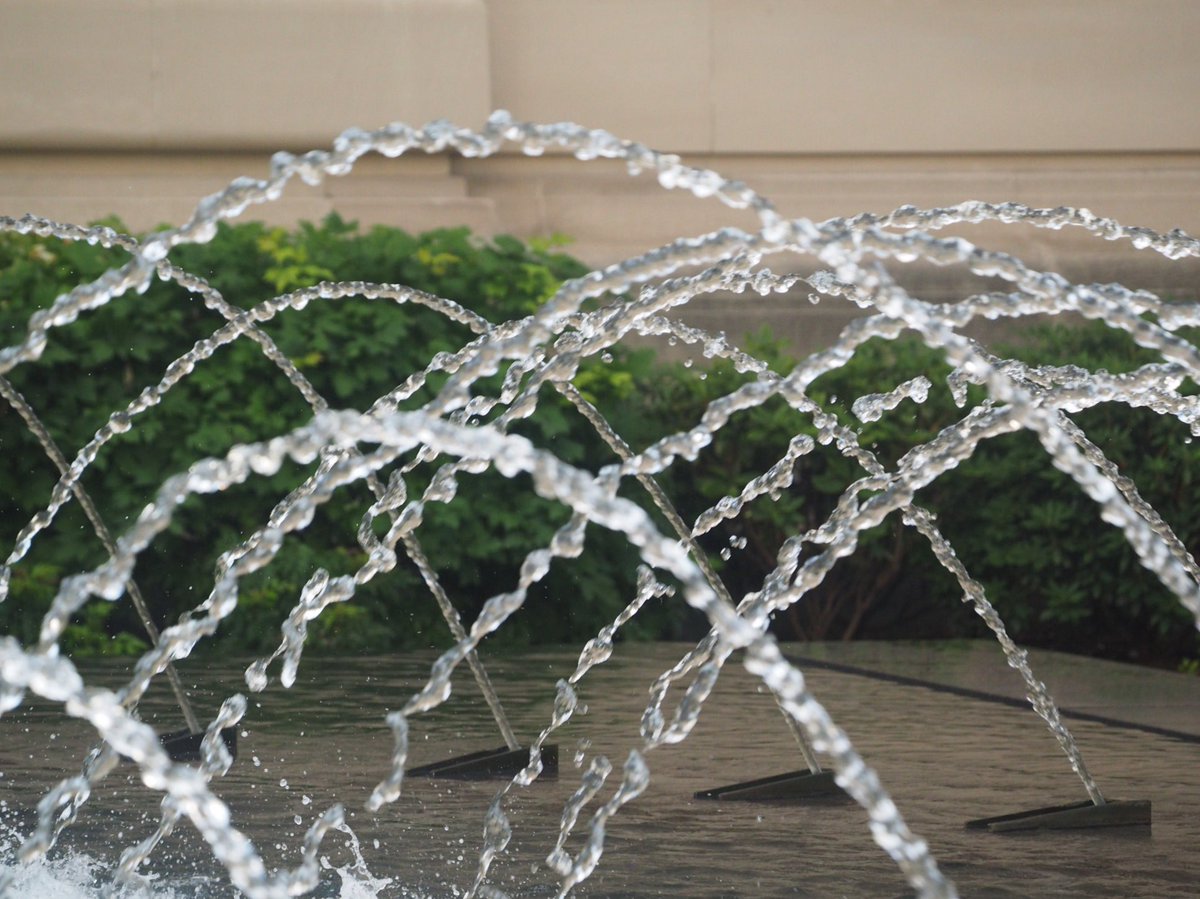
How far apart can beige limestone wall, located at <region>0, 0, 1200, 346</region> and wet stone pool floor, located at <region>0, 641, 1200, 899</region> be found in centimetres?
361

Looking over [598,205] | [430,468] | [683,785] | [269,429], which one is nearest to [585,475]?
[683,785]

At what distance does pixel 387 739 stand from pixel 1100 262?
249 inches

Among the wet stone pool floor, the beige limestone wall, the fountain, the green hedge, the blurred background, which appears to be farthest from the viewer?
the beige limestone wall

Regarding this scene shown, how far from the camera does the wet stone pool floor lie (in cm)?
351

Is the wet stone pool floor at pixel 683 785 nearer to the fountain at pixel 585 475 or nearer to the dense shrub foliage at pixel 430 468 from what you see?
the fountain at pixel 585 475

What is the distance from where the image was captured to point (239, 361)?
778 cm

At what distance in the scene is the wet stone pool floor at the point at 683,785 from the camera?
11.5ft

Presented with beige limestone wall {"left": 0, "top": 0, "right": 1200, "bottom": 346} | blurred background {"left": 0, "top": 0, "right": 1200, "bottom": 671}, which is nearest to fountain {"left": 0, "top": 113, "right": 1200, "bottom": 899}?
blurred background {"left": 0, "top": 0, "right": 1200, "bottom": 671}

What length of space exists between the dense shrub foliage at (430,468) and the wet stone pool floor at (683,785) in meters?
0.84

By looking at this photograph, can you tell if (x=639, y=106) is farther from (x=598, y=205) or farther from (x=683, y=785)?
(x=683, y=785)

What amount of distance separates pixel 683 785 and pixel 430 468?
3382mm

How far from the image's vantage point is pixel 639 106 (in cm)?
1005

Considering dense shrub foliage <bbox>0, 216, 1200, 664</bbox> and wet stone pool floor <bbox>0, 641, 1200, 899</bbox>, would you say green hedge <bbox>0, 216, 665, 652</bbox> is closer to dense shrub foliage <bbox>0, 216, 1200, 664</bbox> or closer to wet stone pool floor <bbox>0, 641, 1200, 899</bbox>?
dense shrub foliage <bbox>0, 216, 1200, 664</bbox>

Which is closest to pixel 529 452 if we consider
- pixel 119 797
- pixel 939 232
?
pixel 119 797
